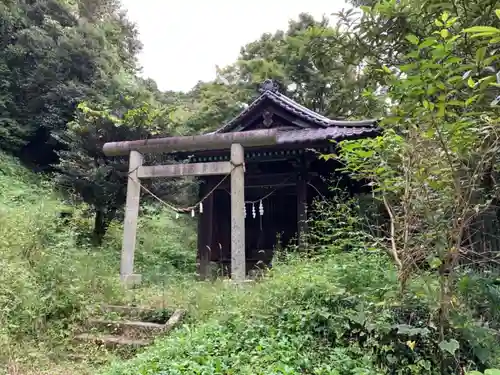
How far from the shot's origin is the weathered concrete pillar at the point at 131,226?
713 centimetres

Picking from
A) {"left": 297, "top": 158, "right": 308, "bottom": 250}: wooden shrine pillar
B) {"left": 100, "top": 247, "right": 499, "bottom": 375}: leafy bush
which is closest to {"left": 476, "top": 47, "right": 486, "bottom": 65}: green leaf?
{"left": 100, "top": 247, "right": 499, "bottom": 375}: leafy bush

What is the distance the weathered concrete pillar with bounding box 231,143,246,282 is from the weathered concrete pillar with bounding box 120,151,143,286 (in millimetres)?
1983

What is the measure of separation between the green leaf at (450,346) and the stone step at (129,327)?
3.31m

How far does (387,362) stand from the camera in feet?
10.6

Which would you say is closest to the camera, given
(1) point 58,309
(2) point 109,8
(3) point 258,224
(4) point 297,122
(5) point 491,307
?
(5) point 491,307

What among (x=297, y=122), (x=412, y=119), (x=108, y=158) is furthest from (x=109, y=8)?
(x=412, y=119)

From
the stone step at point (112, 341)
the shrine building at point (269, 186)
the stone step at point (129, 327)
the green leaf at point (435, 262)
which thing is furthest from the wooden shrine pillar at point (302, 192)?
the green leaf at point (435, 262)

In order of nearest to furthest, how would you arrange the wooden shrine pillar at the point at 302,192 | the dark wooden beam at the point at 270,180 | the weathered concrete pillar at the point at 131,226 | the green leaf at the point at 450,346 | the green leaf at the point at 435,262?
1. the green leaf at the point at 450,346
2. the green leaf at the point at 435,262
3. the weathered concrete pillar at the point at 131,226
4. the wooden shrine pillar at the point at 302,192
5. the dark wooden beam at the point at 270,180

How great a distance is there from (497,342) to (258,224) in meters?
6.46

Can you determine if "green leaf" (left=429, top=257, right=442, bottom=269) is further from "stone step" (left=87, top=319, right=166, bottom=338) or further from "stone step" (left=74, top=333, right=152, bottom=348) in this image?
"stone step" (left=74, top=333, right=152, bottom=348)

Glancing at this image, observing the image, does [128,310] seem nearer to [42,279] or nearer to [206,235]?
[42,279]

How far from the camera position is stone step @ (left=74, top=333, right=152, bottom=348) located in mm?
4822

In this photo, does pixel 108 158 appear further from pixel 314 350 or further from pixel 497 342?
pixel 497 342

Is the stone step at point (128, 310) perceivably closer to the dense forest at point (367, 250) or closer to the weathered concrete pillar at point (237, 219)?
the dense forest at point (367, 250)
